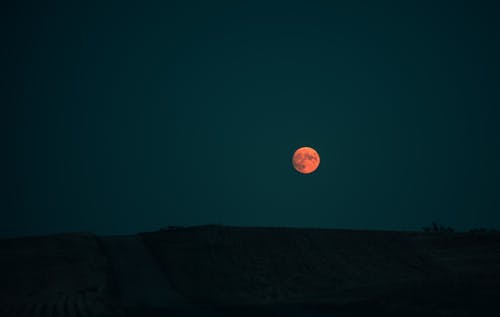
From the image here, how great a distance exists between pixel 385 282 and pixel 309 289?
223 inches

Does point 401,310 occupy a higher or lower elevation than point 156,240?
lower

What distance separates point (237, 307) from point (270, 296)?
3610mm

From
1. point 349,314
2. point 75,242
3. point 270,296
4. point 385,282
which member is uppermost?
point 75,242

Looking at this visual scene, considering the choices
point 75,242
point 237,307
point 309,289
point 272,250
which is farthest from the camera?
point 75,242

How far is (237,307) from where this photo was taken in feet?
74.5

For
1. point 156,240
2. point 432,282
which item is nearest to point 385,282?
point 432,282

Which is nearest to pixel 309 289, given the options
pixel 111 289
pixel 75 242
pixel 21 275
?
pixel 111 289

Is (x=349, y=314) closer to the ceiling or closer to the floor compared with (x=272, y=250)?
closer to the floor

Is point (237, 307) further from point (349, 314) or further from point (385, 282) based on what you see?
point (385, 282)

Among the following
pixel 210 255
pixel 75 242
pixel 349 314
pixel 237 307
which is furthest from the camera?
pixel 75 242

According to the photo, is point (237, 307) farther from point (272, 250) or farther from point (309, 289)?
point (272, 250)

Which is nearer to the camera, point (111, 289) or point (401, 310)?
point (401, 310)

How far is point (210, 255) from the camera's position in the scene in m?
34.8

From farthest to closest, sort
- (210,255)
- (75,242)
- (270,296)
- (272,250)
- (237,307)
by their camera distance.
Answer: (75,242) → (272,250) → (210,255) → (270,296) → (237,307)
